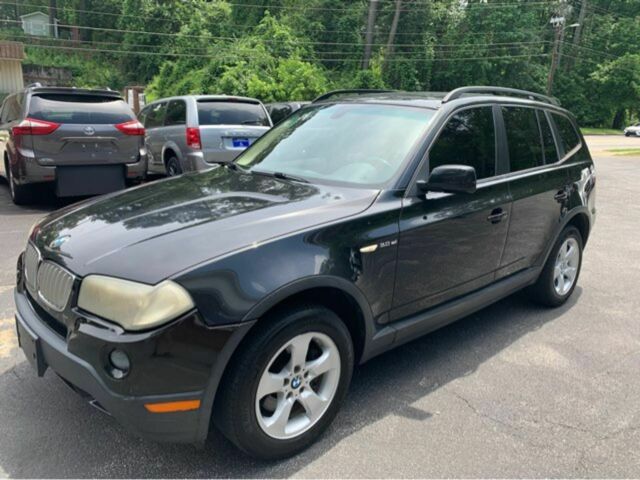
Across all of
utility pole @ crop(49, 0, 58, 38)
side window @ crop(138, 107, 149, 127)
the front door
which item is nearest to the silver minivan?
side window @ crop(138, 107, 149, 127)

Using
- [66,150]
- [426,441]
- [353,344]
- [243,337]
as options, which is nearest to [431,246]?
[353,344]

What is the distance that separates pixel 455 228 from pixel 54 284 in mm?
2224

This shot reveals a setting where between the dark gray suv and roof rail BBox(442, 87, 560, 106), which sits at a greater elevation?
roof rail BBox(442, 87, 560, 106)

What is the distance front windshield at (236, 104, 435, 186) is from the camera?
3.22m

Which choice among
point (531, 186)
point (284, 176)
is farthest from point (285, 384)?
point (531, 186)

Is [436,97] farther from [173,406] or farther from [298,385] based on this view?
[173,406]

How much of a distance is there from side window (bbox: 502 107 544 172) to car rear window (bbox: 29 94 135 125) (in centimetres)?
590

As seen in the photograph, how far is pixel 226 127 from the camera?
859 centimetres

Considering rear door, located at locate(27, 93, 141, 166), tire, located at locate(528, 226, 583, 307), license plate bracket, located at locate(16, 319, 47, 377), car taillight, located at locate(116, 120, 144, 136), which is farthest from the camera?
car taillight, located at locate(116, 120, 144, 136)

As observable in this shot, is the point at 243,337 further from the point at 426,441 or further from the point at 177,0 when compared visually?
the point at 177,0

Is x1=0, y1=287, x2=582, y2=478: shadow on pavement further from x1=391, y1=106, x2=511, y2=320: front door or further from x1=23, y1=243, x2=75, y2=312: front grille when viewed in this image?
x1=23, y1=243, x2=75, y2=312: front grille

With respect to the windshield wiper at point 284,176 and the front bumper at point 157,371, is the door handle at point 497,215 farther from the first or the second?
the front bumper at point 157,371

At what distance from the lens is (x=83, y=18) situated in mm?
46562

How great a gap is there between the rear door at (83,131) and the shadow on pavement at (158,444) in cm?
486
